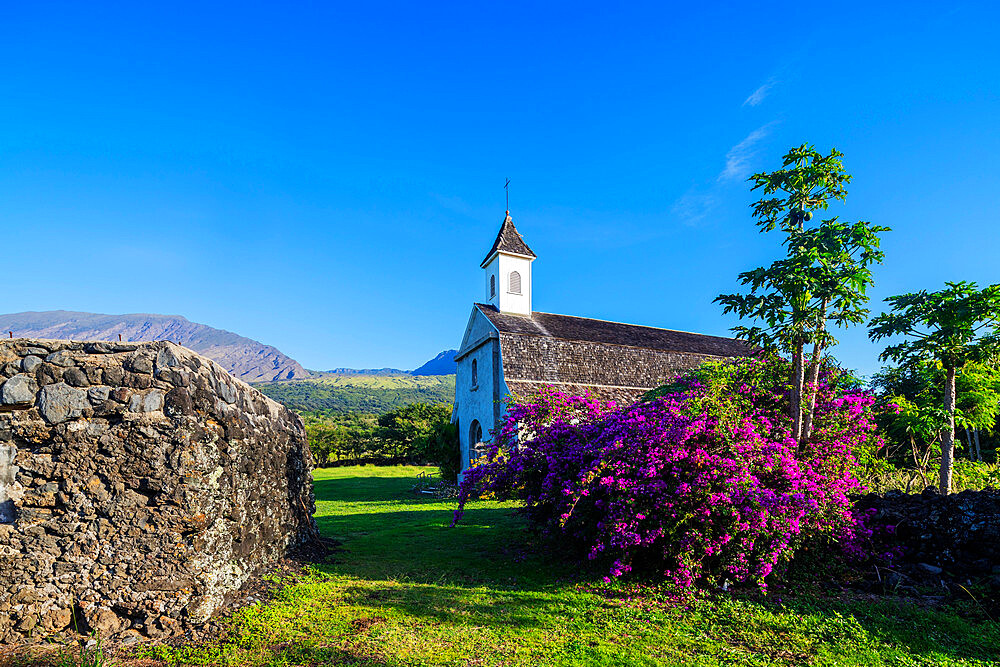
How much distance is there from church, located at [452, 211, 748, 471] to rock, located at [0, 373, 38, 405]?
1618 cm

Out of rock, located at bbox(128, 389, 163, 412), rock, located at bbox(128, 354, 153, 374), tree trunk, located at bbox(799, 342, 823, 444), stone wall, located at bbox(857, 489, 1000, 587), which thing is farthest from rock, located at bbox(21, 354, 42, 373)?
stone wall, located at bbox(857, 489, 1000, 587)

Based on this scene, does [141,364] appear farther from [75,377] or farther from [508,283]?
[508,283]

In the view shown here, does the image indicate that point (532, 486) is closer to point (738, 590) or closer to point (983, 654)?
point (738, 590)

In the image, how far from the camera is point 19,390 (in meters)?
5.36

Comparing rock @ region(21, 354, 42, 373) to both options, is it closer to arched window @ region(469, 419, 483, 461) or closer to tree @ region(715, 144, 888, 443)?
tree @ region(715, 144, 888, 443)

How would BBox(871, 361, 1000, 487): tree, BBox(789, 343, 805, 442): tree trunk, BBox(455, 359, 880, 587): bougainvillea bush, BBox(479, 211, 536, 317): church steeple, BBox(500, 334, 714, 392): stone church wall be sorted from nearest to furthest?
BBox(455, 359, 880, 587): bougainvillea bush < BBox(789, 343, 805, 442): tree trunk < BBox(871, 361, 1000, 487): tree < BBox(500, 334, 714, 392): stone church wall < BBox(479, 211, 536, 317): church steeple

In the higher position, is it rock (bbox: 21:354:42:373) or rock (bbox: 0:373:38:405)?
rock (bbox: 21:354:42:373)

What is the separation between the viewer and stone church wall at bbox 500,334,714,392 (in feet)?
72.1

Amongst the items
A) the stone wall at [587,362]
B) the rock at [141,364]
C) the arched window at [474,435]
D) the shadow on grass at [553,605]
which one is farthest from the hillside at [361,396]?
the rock at [141,364]

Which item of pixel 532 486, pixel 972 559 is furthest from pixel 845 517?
pixel 532 486

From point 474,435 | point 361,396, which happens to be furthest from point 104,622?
point 361,396

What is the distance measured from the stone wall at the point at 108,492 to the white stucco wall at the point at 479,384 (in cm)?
1536

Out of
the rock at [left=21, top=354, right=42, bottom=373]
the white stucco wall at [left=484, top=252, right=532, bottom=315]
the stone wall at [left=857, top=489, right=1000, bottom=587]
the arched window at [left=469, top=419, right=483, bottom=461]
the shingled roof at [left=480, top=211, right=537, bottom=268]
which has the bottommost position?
the arched window at [left=469, top=419, right=483, bottom=461]

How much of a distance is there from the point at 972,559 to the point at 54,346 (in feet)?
40.0
